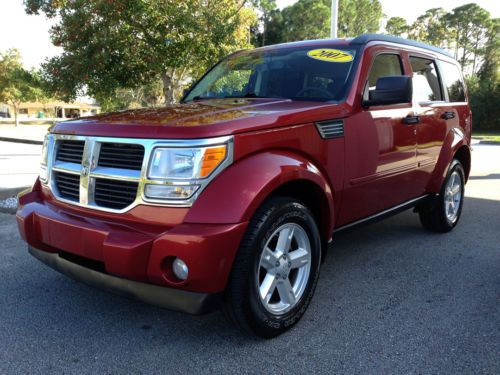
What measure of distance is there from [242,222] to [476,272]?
2.52 meters

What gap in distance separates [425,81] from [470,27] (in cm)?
5693

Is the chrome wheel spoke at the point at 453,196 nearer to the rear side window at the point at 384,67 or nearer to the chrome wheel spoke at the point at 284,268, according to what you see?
the rear side window at the point at 384,67

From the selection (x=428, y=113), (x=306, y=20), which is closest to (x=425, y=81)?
(x=428, y=113)

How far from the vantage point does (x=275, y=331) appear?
8.68ft

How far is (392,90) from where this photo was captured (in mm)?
3162

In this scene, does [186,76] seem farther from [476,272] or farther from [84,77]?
[476,272]

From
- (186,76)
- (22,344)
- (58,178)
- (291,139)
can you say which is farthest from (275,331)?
(186,76)

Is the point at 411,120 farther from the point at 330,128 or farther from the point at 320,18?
the point at 320,18

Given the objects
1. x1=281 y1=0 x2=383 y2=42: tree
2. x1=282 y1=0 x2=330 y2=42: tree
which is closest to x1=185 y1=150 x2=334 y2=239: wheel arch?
x1=281 y1=0 x2=383 y2=42: tree

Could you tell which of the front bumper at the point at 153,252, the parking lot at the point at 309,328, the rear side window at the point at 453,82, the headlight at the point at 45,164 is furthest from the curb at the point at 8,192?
the rear side window at the point at 453,82

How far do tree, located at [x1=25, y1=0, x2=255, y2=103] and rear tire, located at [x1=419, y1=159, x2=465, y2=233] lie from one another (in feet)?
21.8

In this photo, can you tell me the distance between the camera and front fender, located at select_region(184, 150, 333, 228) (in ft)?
7.41

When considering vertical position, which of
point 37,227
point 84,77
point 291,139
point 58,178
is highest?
point 84,77

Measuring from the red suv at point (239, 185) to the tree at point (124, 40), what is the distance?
646 centimetres
